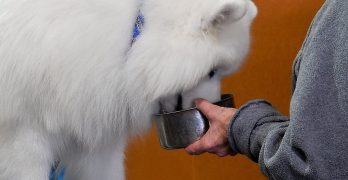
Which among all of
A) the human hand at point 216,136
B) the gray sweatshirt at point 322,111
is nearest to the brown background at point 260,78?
the human hand at point 216,136

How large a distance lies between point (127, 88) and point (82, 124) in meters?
0.16

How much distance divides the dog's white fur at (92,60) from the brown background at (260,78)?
489 millimetres

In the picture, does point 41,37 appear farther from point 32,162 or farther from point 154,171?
point 154,171

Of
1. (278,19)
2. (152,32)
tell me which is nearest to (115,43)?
(152,32)

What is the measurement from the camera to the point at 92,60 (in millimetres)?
1139

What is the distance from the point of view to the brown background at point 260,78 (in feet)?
5.92

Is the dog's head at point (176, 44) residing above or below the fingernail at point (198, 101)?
above

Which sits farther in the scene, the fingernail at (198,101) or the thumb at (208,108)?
the fingernail at (198,101)

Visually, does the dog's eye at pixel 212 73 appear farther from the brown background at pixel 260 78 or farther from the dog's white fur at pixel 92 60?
the brown background at pixel 260 78

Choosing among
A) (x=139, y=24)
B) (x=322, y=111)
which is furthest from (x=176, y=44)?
(x=322, y=111)

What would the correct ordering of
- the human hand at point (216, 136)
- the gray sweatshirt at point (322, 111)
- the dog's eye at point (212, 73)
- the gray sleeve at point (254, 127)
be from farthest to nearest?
the dog's eye at point (212, 73), the human hand at point (216, 136), the gray sleeve at point (254, 127), the gray sweatshirt at point (322, 111)

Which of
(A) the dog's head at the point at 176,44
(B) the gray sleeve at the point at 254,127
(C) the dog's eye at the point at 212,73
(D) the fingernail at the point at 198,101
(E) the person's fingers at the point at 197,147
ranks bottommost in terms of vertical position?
(E) the person's fingers at the point at 197,147

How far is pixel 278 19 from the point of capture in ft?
6.01

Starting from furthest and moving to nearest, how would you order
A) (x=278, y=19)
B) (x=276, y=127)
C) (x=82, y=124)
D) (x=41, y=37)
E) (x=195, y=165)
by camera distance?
(x=195, y=165) < (x=278, y=19) < (x=82, y=124) < (x=41, y=37) < (x=276, y=127)
